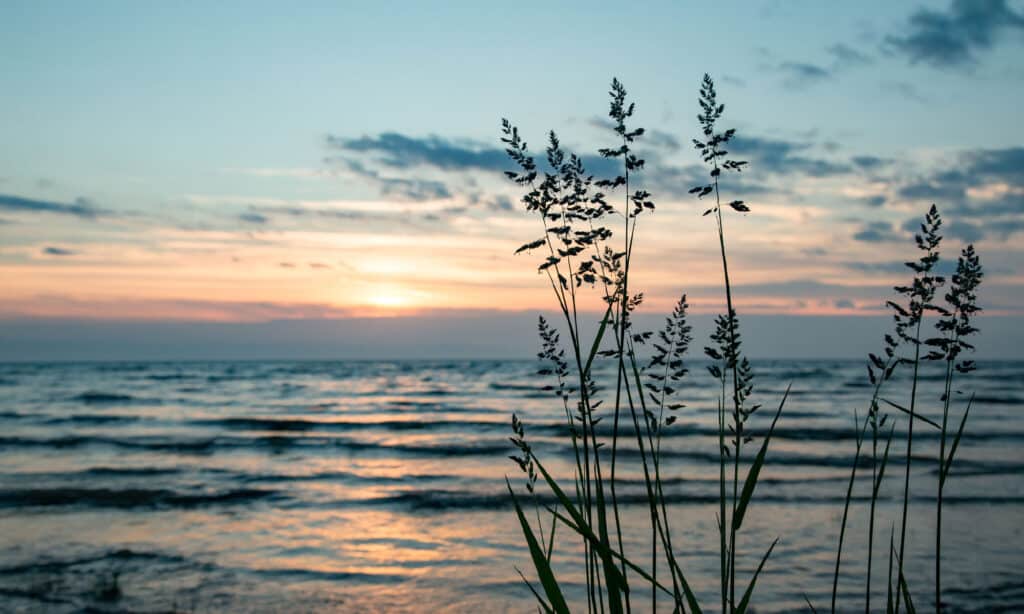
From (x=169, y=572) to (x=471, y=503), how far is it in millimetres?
4497

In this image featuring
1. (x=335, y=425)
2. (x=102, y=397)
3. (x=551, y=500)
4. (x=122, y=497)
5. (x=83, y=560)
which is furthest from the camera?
(x=102, y=397)

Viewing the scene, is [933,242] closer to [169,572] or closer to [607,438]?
[169,572]

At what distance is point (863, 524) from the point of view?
919cm

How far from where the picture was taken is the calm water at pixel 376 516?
6.79 metres

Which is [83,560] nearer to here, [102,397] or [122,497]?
[122,497]

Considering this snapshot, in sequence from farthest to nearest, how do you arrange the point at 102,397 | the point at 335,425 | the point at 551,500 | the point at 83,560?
the point at 102,397, the point at 335,425, the point at 551,500, the point at 83,560

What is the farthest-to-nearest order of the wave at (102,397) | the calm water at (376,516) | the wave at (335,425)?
the wave at (102,397) → the wave at (335,425) → the calm water at (376,516)

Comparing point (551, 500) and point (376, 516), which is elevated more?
point (551, 500)

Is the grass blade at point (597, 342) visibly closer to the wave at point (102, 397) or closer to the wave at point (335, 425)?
the wave at point (335, 425)

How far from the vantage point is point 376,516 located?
405 inches

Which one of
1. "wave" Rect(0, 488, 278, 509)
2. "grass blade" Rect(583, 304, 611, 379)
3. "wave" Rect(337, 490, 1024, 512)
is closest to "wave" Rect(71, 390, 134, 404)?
"wave" Rect(0, 488, 278, 509)

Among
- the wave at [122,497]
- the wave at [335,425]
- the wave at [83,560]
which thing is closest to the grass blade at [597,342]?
the wave at [83,560]

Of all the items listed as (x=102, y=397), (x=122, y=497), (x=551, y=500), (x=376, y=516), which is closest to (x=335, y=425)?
(x=122, y=497)

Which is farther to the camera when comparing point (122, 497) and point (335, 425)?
point (335, 425)
